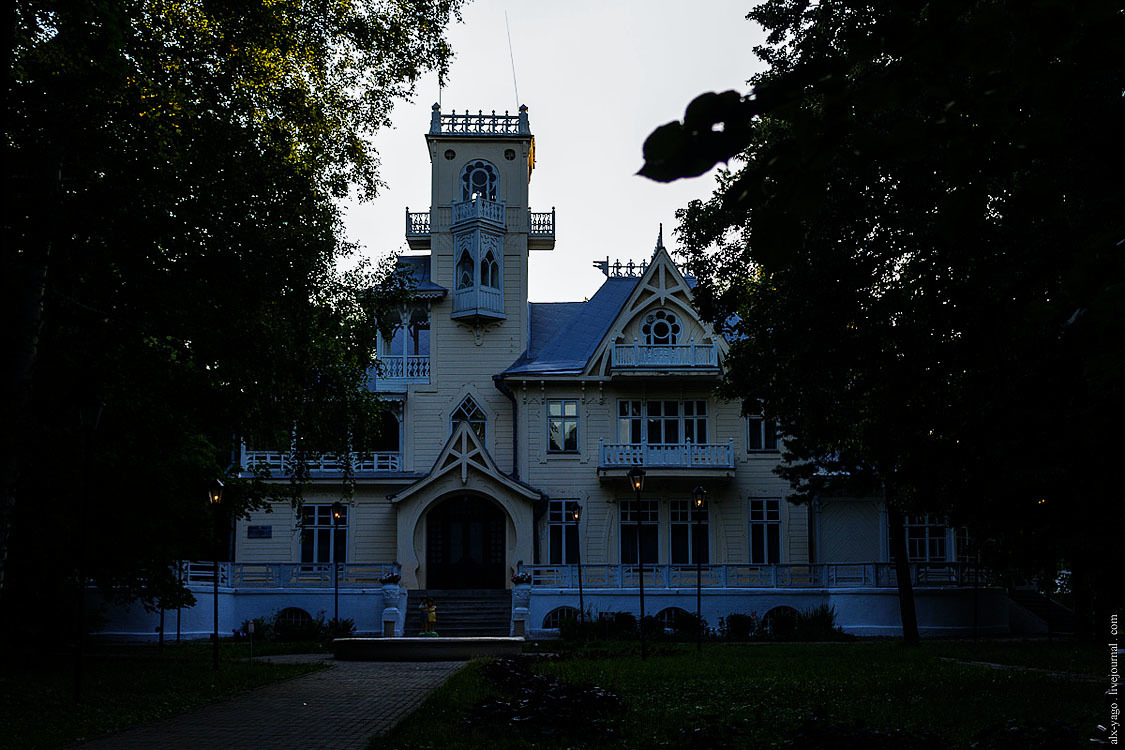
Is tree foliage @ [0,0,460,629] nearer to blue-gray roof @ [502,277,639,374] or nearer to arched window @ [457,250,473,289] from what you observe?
blue-gray roof @ [502,277,639,374]

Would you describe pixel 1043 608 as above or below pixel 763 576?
below

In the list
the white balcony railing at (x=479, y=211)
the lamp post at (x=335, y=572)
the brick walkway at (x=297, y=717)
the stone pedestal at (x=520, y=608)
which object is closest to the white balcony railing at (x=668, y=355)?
the white balcony railing at (x=479, y=211)

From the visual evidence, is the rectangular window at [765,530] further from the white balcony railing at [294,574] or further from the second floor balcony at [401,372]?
the second floor balcony at [401,372]

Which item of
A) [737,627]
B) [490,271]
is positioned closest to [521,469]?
[490,271]

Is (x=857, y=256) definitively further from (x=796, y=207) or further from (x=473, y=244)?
(x=473, y=244)

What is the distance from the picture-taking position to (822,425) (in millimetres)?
18594

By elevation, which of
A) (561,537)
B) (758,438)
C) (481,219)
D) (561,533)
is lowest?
(561,537)

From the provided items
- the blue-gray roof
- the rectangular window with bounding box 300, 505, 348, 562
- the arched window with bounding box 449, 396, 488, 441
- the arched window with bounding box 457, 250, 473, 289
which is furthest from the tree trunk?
the rectangular window with bounding box 300, 505, 348, 562

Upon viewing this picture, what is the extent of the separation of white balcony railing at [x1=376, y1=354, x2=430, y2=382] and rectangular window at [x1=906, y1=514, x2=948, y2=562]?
16657 millimetres

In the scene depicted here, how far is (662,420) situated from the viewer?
37.2 m

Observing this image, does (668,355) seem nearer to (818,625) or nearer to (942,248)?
(818,625)

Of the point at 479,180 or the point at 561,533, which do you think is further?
the point at 479,180

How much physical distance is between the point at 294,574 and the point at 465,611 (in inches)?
211

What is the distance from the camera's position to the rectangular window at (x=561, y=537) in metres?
36.6
